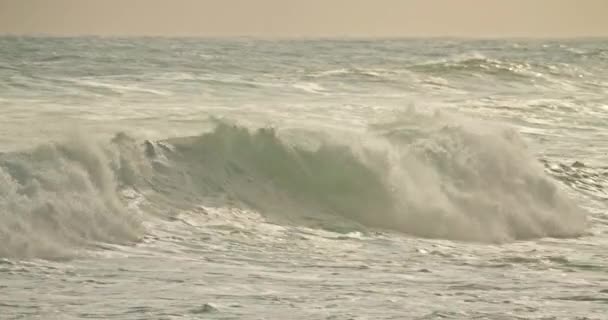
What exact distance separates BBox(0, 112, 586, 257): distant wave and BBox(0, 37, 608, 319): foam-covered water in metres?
0.03

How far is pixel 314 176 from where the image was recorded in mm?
15016

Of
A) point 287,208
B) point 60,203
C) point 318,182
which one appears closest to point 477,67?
point 318,182

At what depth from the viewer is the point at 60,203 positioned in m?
11.5

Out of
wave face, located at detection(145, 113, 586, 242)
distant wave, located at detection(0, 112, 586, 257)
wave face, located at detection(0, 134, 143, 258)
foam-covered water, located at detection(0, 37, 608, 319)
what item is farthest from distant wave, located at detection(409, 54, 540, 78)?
wave face, located at detection(0, 134, 143, 258)

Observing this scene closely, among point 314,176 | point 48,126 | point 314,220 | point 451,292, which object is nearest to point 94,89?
point 48,126

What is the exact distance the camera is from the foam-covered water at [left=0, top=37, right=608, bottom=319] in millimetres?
9289

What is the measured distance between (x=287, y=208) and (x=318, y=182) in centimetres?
95

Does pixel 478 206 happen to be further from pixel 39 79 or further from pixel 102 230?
pixel 39 79

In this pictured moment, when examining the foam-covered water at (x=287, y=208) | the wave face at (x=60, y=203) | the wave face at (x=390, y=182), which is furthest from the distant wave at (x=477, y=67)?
the wave face at (x=60, y=203)

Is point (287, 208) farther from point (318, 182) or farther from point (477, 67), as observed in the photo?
point (477, 67)

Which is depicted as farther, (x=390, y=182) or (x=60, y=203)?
(x=390, y=182)

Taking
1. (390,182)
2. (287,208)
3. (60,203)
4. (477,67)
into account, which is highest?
(477,67)

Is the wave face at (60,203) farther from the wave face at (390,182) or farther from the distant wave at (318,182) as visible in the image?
the wave face at (390,182)

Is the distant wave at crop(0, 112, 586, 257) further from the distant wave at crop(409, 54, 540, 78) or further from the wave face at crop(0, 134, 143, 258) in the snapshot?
the distant wave at crop(409, 54, 540, 78)
